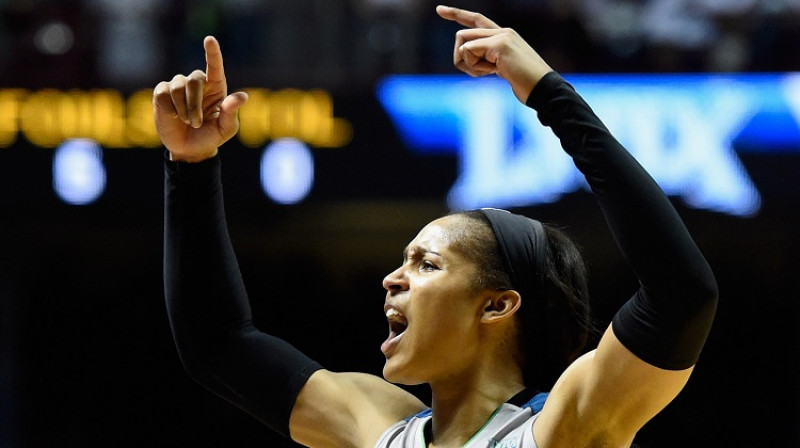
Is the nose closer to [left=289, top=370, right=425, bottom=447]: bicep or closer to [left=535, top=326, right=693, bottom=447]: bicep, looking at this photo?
[left=289, top=370, right=425, bottom=447]: bicep

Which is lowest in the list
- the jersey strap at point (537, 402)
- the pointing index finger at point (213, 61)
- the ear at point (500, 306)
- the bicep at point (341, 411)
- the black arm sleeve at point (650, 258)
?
the bicep at point (341, 411)

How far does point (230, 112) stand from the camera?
93.2 inches

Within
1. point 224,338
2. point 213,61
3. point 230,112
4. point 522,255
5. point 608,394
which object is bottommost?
point 224,338

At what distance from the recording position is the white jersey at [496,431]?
7.11ft

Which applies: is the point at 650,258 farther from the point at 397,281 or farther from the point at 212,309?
the point at 212,309

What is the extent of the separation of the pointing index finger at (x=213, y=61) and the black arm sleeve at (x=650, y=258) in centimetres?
67

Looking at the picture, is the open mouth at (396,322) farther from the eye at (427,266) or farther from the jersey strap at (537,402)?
the jersey strap at (537,402)

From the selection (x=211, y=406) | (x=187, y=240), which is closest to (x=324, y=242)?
(x=211, y=406)

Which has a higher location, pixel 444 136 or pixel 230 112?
pixel 230 112

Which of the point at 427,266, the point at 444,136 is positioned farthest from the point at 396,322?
the point at 444,136

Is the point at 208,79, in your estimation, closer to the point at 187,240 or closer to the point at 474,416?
the point at 187,240

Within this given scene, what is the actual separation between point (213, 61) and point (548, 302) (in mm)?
755

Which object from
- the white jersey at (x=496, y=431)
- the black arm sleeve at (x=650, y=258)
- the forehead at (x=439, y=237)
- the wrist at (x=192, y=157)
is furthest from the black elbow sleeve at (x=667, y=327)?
the wrist at (x=192, y=157)

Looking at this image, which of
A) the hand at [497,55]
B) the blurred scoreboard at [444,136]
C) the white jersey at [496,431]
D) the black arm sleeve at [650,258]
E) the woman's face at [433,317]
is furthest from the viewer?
the blurred scoreboard at [444,136]
